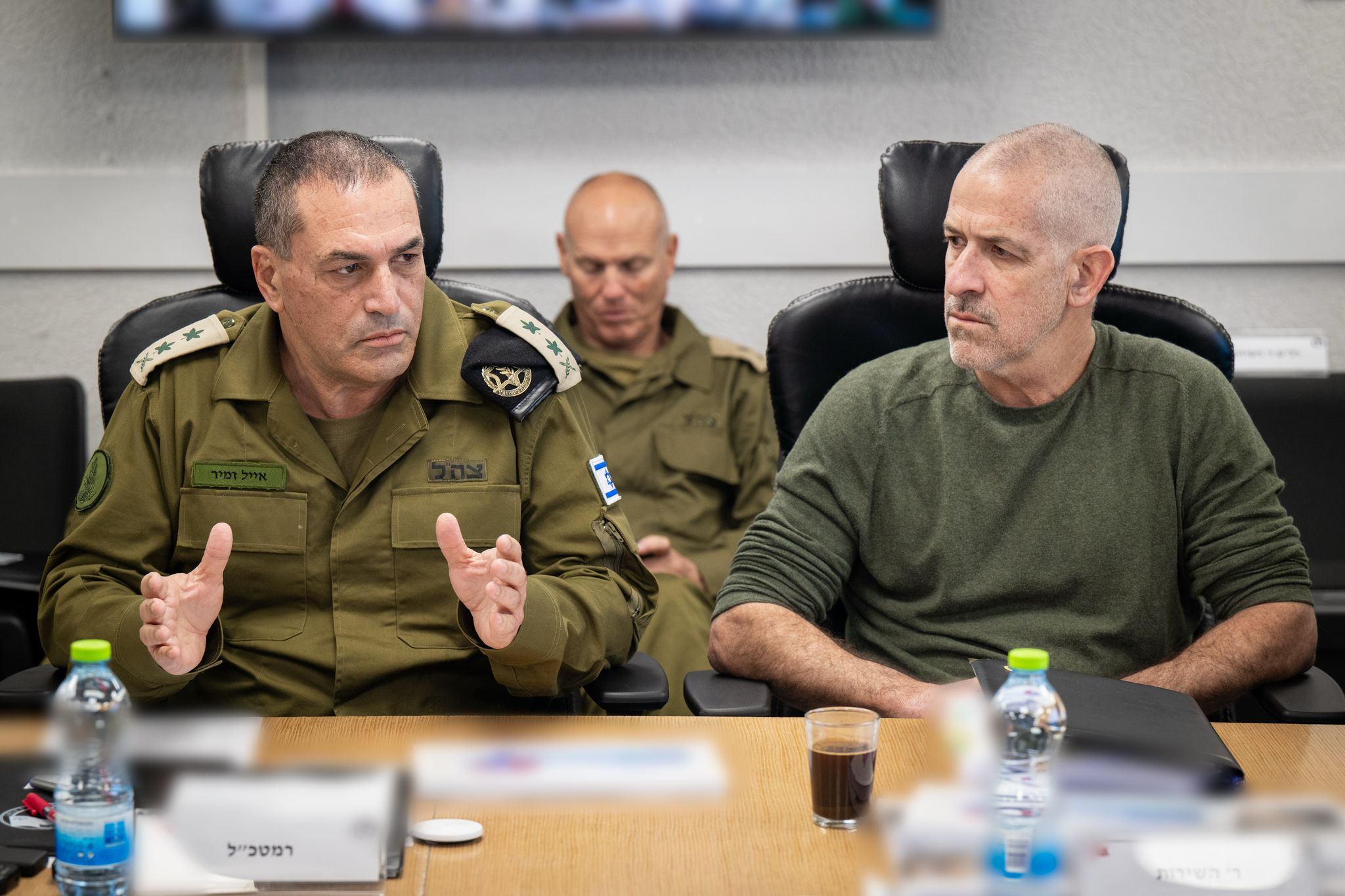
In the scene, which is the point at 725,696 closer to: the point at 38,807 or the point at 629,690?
the point at 629,690

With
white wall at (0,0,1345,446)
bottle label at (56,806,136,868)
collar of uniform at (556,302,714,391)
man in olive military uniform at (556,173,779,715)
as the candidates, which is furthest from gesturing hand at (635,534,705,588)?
bottle label at (56,806,136,868)

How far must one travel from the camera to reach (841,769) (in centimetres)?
132

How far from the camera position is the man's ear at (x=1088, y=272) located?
2.04 metres

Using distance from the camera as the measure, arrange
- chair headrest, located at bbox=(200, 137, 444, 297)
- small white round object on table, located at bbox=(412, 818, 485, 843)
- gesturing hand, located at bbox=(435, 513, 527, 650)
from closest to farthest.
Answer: small white round object on table, located at bbox=(412, 818, 485, 843) → gesturing hand, located at bbox=(435, 513, 527, 650) → chair headrest, located at bbox=(200, 137, 444, 297)

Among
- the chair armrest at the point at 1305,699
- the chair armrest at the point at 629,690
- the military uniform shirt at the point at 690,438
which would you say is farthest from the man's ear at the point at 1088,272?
the military uniform shirt at the point at 690,438

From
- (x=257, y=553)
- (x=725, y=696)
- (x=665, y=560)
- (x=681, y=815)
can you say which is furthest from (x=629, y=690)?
(x=665, y=560)

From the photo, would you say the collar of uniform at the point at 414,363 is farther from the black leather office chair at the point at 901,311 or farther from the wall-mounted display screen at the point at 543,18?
the wall-mounted display screen at the point at 543,18

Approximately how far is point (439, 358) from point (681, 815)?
80cm

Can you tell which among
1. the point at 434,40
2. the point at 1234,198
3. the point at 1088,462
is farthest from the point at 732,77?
the point at 1088,462

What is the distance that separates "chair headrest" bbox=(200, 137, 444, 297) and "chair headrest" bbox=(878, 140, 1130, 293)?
0.67 meters

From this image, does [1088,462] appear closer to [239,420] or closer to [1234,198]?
[239,420]

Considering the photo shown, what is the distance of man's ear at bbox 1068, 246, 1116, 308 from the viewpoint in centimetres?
204

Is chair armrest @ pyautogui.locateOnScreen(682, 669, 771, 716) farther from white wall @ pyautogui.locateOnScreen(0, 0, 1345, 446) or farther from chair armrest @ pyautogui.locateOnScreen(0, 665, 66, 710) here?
white wall @ pyautogui.locateOnScreen(0, 0, 1345, 446)

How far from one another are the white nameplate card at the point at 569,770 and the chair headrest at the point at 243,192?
855 millimetres
